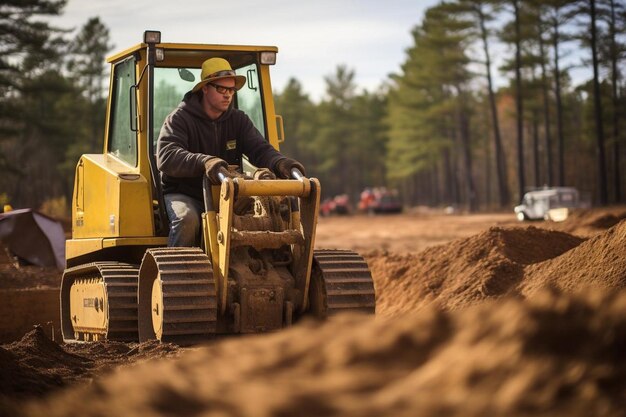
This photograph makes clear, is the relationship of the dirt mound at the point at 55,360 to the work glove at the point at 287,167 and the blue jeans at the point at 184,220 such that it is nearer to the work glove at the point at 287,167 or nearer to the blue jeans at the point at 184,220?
the blue jeans at the point at 184,220

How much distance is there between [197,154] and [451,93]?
7699 centimetres

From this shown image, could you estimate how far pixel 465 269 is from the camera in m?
14.2

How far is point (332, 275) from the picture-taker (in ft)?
31.3

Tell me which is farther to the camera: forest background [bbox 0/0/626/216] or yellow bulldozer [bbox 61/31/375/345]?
forest background [bbox 0/0/626/216]

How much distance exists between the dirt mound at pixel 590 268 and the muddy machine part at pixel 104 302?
410cm

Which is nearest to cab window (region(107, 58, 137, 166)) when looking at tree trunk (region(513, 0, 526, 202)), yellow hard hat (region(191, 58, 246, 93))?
yellow hard hat (region(191, 58, 246, 93))

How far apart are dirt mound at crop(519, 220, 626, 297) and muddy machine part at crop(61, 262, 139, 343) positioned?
4104 mm

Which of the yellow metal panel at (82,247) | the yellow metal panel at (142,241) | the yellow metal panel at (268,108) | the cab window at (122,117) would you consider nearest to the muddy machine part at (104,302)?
the yellow metal panel at (82,247)

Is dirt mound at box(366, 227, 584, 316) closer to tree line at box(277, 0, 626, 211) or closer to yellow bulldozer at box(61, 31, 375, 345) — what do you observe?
yellow bulldozer at box(61, 31, 375, 345)

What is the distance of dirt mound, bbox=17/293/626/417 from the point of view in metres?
3.35

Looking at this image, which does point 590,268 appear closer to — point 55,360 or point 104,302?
point 104,302

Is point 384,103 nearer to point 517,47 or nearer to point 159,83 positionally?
point 517,47

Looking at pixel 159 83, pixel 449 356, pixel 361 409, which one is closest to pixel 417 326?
pixel 449 356

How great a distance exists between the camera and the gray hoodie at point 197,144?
9469 millimetres
